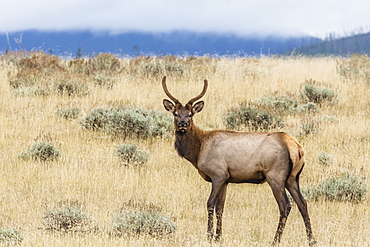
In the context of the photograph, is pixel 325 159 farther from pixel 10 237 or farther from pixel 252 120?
pixel 10 237

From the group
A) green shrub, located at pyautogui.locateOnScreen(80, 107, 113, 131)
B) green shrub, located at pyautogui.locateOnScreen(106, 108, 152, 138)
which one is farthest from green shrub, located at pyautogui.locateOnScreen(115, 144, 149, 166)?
green shrub, located at pyautogui.locateOnScreen(80, 107, 113, 131)

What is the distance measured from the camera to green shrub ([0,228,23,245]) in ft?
25.0

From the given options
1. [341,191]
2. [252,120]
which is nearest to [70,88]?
[252,120]

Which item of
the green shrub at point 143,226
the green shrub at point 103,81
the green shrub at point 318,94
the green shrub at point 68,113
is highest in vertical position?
the green shrub at point 103,81

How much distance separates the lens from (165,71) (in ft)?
70.4

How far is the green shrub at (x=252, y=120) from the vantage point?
606 inches

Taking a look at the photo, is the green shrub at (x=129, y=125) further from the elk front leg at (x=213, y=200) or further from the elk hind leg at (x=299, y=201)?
the elk hind leg at (x=299, y=201)

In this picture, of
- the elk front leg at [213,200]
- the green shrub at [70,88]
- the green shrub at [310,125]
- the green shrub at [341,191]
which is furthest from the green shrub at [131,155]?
the green shrub at [70,88]

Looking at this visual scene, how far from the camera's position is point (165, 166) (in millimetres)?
12586

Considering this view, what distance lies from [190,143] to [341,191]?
3.21 meters

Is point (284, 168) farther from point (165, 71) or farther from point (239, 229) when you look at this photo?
point (165, 71)

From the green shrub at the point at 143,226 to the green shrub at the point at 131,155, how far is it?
3.93 metres

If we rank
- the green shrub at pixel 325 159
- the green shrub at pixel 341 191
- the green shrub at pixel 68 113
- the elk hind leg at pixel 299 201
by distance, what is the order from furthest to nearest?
the green shrub at pixel 68 113 < the green shrub at pixel 325 159 < the green shrub at pixel 341 191 < the elk hind leg at pixel 299 201

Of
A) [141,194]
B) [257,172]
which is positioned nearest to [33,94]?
[141,194]
